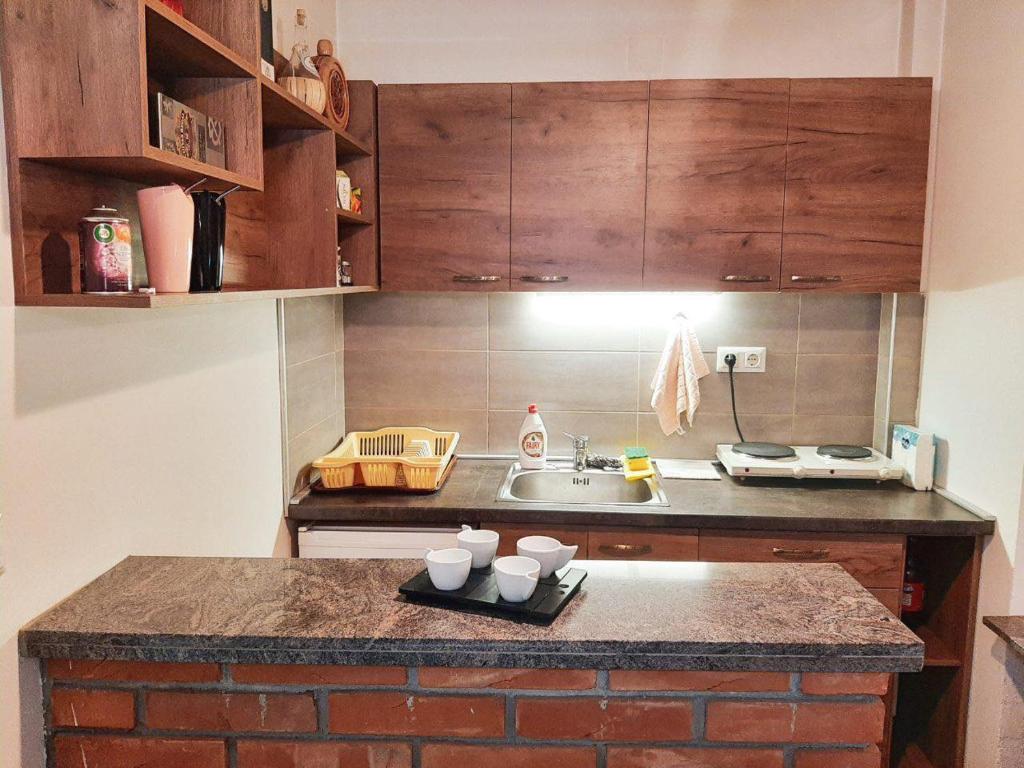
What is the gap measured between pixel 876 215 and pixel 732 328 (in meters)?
0.62

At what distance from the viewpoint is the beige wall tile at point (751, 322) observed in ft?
9.36

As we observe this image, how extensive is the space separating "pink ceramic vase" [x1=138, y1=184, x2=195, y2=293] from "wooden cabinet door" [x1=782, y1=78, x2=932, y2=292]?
193 centimetres

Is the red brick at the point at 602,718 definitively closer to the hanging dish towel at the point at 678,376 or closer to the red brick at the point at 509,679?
the red brick at the point at 509,679

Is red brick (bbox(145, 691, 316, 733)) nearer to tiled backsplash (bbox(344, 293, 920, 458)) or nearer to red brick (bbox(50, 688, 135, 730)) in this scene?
red brick (bbox(50, 688, 135, 730))

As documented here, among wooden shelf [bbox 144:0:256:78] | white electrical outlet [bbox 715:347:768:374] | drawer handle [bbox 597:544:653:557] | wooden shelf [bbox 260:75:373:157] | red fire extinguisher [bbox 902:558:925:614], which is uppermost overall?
wooden shelf [bbox 260:75:373:157]

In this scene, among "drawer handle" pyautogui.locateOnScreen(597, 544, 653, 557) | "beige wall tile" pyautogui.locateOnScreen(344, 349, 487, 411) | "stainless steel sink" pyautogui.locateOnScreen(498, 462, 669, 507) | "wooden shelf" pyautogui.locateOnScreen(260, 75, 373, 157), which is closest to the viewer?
"wooden shelf" pyautogui.locateOnScreen(260, 75, 373, 157)

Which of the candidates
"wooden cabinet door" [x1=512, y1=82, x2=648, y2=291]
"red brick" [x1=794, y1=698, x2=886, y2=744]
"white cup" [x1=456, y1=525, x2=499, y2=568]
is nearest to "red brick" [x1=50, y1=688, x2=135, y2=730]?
"white cup" [x1=456, y1=525, x2=499, y2=568]

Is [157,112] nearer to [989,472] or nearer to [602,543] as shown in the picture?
[602,543]

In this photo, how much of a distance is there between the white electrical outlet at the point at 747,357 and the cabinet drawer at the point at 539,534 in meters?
0.95

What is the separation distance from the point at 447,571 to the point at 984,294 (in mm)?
1871

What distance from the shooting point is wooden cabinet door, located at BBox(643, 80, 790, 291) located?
2500mm

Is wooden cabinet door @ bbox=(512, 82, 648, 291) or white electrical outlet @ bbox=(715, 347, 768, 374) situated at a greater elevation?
wooden cabinet door @ bbox=(512, 82, 648, 291)

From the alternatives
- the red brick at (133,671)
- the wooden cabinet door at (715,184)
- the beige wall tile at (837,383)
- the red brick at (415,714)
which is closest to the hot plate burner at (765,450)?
the beige wall tile at (837,383)

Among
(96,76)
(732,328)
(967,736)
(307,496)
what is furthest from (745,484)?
(96,76)
